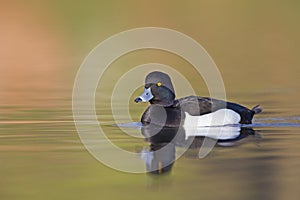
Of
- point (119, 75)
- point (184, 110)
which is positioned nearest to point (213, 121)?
point (184, 110)

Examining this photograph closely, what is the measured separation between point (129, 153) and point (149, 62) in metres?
13.3

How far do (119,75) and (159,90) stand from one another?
749 cm

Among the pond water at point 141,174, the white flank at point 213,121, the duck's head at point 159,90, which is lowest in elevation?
the pond water at point 141,174

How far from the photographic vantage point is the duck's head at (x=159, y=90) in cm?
1459

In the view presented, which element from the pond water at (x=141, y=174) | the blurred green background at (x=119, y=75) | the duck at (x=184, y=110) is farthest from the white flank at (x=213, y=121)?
the blurred green background at (x=119, y=75)

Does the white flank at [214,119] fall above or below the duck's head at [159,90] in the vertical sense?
below

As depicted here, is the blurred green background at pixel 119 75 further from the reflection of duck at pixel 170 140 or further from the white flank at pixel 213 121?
the white flank at pixel 213 121

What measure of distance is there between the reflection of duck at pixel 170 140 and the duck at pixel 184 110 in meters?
0.18

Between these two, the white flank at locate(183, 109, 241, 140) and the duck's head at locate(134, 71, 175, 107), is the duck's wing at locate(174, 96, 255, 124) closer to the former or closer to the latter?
the white flank at locate(183, 109, 241, 140)

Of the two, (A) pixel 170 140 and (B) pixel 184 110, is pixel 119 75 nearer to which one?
(B) pixel 184 110

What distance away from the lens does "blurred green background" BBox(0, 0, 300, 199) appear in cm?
935

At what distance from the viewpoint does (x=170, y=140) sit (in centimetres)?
1277

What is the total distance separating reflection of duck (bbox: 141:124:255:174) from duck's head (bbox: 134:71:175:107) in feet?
1.88

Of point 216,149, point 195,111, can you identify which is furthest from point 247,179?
point 195,111
